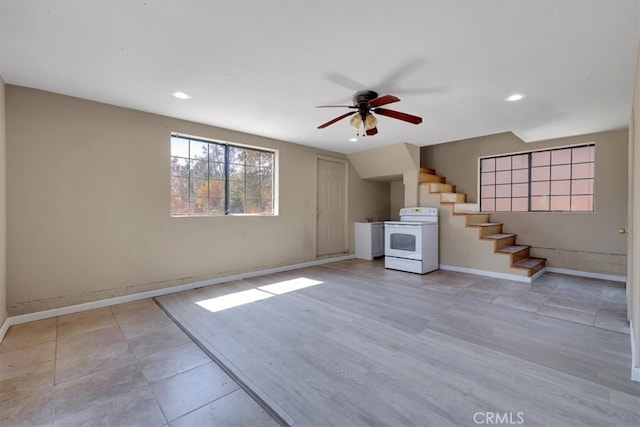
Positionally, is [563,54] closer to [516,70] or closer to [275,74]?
[516,70]

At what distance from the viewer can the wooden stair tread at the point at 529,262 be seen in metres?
4.37

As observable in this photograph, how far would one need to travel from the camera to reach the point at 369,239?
6.05 m

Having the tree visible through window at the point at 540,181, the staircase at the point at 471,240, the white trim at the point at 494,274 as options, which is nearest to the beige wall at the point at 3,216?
the staircase at the point at 471,240

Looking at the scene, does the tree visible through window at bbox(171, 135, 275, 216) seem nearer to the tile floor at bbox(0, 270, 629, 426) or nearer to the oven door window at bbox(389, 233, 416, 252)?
the tile floor at bbox(0, 270, 629, 426)

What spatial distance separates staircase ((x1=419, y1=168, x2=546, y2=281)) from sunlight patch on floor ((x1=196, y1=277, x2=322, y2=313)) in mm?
2615

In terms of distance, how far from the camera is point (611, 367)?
1.96m

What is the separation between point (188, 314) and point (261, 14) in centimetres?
282

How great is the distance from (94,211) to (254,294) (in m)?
2.09

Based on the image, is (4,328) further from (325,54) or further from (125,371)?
(325,54)

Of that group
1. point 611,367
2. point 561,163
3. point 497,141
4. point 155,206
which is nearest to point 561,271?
point 561,163

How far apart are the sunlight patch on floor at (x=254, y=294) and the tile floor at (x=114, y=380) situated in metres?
0.61

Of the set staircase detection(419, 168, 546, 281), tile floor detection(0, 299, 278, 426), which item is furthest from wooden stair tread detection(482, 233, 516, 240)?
tile floor detection(0, 299, 278, 426)

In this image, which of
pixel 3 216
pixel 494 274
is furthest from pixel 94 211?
pixel 494 274

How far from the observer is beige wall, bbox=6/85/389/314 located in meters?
2.81
